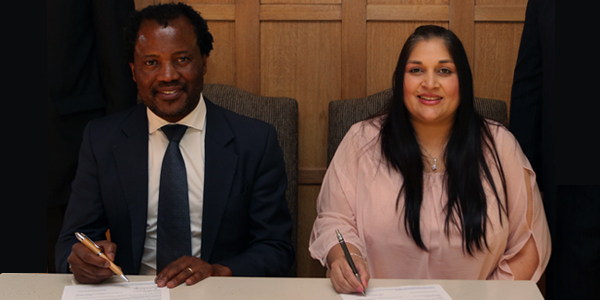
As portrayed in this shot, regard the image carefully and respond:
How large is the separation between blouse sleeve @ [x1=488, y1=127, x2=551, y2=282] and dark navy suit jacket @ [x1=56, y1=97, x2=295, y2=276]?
2.10 feet

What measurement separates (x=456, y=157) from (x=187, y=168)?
0.81m

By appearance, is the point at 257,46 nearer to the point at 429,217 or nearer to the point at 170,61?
the point at 170,61

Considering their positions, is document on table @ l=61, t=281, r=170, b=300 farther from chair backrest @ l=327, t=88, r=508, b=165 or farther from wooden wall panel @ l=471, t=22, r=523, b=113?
wooden wall panel @ l=471, t=22, r=523, b=113

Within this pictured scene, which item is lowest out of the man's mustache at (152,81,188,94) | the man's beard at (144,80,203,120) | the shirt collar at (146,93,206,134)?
the shirt collar at (146,93,206,134)

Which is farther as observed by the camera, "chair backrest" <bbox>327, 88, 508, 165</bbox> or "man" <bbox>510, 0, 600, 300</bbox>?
"chair backrest" <bbox>327, 88, 508, 165</bbox>

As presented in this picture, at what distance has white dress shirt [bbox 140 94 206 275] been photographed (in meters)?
1.59

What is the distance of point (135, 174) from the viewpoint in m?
1.59

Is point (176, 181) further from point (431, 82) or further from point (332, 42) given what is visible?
point (332, 42)

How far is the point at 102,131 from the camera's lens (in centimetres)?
165

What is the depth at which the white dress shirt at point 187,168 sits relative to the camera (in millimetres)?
1592

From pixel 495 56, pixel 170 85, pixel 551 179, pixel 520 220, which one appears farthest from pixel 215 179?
pixel 495 56

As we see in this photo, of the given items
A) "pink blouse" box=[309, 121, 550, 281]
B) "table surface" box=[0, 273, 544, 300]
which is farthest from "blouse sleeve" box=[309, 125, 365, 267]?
"table surface" box=[0, 273, 544, 300]

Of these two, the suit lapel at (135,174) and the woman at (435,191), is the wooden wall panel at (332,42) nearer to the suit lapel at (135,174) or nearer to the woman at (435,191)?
the woman at (435,191)

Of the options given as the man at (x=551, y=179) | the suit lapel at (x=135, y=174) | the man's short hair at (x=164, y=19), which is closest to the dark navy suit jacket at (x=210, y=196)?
the suit lapel at (x=135, y=174)
